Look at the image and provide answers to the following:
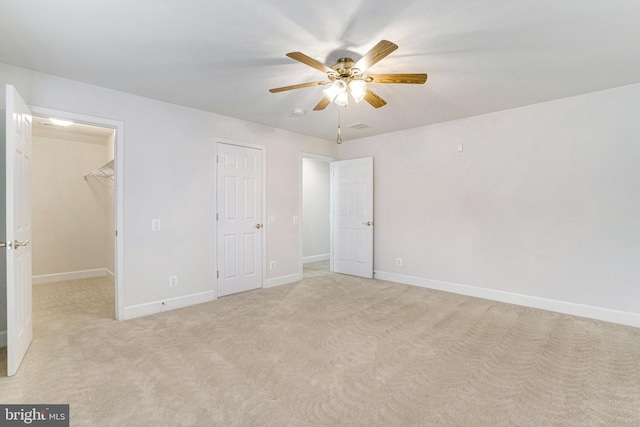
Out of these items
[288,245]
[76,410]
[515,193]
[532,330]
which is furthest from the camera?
[288,245]

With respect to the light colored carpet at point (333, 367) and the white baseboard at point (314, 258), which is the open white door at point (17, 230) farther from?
the white baseboard at point (314, 258)

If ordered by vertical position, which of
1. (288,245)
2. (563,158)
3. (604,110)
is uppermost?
(604,110)

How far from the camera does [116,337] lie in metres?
2.95

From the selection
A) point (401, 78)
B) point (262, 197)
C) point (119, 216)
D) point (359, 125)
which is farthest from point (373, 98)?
point (119, 216)

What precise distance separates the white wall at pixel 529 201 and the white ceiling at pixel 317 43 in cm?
44

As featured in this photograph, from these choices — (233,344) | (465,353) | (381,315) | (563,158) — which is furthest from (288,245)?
(563,158)

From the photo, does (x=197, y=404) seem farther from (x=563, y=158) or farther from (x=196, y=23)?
(x=563, y=158)

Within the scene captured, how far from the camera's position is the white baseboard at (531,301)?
331 centimetres

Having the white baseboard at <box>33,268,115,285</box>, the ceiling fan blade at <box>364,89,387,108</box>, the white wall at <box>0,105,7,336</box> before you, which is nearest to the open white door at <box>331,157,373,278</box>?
the ceiling fan blade at <box>364,89,387,108</box>

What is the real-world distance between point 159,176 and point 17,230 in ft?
4.87

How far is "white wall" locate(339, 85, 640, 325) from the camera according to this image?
3.33 metres

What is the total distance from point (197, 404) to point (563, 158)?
176 inches

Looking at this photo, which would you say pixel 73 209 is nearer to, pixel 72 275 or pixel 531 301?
pixel 72 275

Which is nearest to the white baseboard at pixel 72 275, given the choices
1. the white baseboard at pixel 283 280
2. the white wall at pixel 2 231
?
the white wall at pixel 2 231
